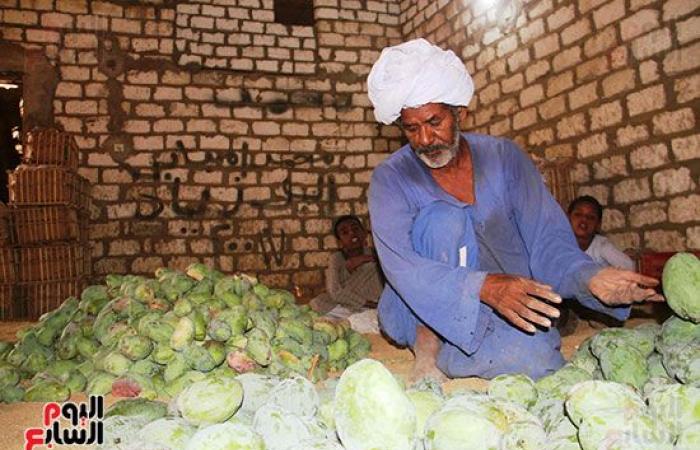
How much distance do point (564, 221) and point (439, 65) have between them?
2.94 ft

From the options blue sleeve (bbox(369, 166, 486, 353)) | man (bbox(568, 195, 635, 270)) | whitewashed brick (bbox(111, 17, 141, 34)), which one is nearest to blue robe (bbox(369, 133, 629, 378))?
blue sleeve (bbox(369, 166, 486, 353))

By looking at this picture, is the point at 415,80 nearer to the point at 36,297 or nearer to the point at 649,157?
the point at 649,157

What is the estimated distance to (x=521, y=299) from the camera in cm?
177

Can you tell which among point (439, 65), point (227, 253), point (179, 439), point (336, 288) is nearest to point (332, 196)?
point (227, 253)

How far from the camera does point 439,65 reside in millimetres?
2381

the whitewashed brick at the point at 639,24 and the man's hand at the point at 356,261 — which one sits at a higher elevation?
the whitewashed brick at the point at 639,24

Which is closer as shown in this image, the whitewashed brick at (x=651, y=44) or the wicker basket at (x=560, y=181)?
the whitewashed brick at (x=651, y=44)

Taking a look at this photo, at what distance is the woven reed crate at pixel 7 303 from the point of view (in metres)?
5.45

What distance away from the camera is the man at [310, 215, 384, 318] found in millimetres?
5016

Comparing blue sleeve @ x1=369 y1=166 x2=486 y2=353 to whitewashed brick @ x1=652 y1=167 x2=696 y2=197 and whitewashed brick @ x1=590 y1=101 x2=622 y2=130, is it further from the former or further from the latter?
whitewashed brick @ x1=590 y1=101 x2=622 y2=130

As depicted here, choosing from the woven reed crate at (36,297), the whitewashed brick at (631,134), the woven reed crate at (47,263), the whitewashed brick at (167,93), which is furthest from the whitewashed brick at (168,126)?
the whitewashed brick at (631,134)

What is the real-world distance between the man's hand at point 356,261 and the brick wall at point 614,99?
218 cm

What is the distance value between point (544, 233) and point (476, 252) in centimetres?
32

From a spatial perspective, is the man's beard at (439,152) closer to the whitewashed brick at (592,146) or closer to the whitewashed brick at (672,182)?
the whitewashed brick at (672,182)
